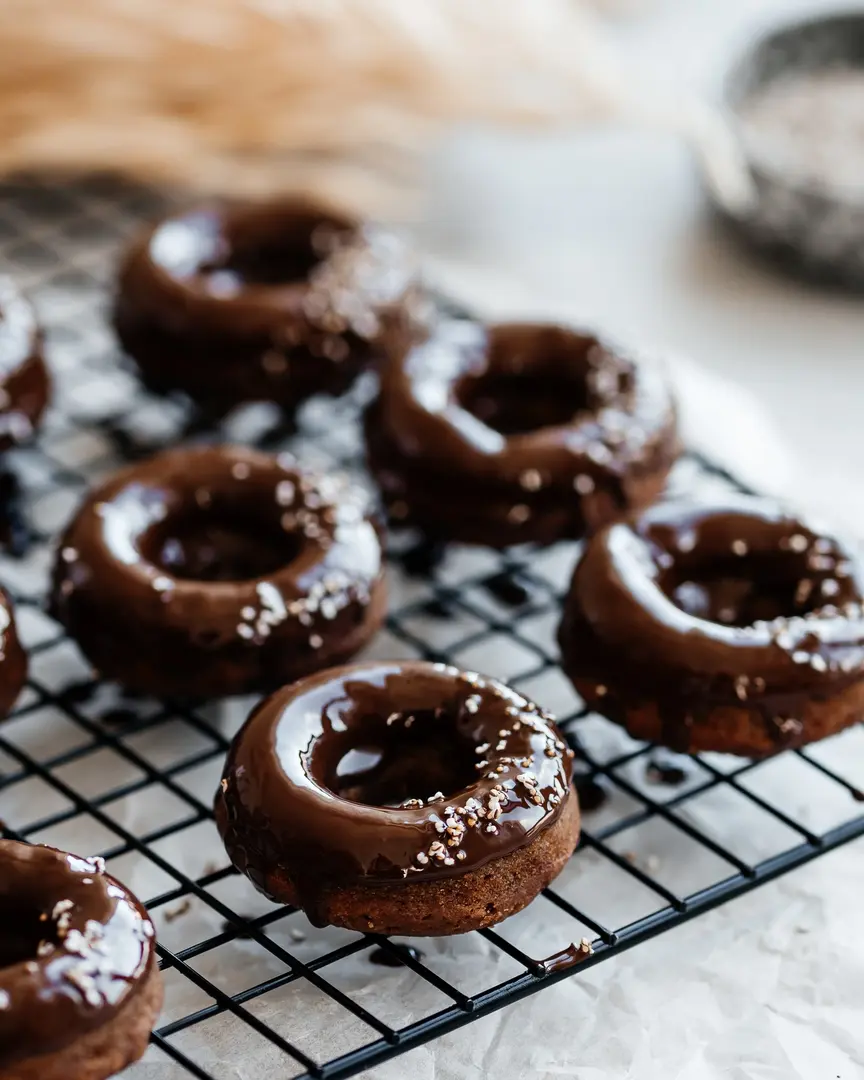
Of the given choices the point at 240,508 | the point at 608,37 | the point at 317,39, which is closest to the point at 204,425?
the point at 240,508

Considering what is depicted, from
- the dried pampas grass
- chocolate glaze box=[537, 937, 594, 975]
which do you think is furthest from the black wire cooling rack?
the dried pampas grass

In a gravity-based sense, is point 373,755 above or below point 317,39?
below

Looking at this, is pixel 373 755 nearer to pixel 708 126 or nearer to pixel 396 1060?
pixel 396 1060

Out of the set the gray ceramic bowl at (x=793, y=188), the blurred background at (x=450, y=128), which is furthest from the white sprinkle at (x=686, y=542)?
the gray ceramic bowl at (x=793, y=188)

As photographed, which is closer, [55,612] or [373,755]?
[373,755]

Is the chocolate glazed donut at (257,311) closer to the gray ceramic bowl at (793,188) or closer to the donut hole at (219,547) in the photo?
the donut hole at (219,547)

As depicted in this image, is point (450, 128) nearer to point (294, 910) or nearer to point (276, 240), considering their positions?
point (276, 240)
